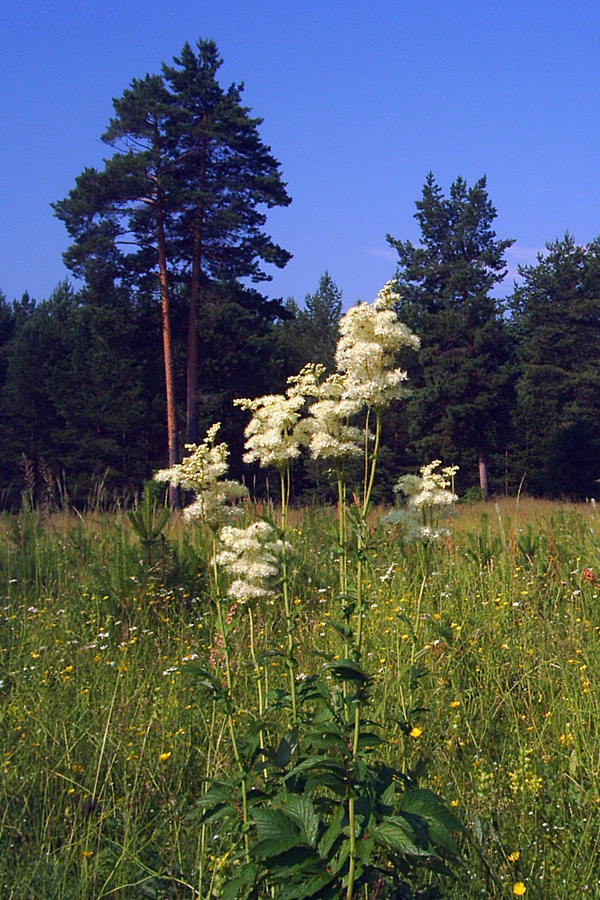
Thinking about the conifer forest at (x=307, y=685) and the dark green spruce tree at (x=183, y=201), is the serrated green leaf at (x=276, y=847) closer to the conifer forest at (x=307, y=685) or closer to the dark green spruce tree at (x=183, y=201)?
the conifer forest at (x=307, y=685)

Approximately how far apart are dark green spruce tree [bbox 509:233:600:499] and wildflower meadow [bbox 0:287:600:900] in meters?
25.7

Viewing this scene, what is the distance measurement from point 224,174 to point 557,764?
2002 centimetres

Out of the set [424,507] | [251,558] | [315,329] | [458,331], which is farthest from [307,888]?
[315,329]

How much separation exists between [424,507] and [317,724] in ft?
3.79

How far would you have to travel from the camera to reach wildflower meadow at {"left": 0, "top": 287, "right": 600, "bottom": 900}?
162 cm

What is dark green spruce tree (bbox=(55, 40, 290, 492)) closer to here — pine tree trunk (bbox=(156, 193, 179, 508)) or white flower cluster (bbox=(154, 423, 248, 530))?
pine tree trunk (bbox=(156, 193, 179, 508))

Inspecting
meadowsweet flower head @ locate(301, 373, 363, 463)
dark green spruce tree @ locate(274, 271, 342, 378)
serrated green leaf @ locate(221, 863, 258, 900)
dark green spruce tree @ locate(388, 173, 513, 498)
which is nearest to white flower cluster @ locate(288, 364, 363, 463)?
meadowsweet flower head @ locate(301, 373, 363, 463)

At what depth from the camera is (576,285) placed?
99.5 feet

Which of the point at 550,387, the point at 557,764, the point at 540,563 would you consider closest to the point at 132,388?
the point at 550,387

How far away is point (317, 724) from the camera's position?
1.67 m

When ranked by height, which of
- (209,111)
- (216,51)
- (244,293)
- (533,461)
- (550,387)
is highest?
(216,51)

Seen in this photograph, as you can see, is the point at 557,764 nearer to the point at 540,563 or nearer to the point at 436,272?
the point at 540,563

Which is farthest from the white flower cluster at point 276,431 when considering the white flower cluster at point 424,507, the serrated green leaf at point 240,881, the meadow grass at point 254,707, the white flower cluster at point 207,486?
the serrated green leaf at point 240,881

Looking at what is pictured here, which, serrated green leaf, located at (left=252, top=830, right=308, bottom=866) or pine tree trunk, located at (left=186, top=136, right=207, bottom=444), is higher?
pine tree trunk, located at (left=186, top=136, right=207, bottom=444)
